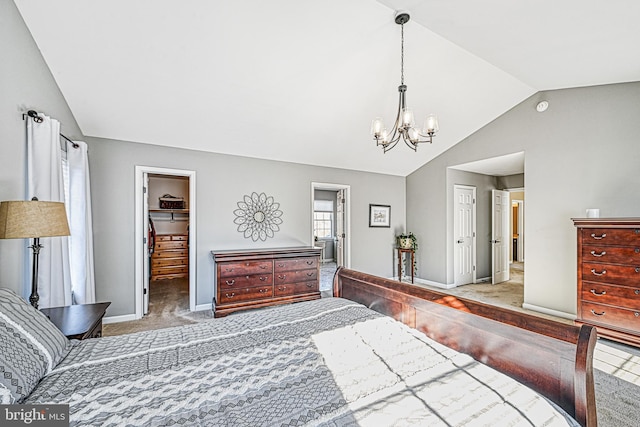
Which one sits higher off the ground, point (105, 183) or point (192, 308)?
point (105, 183)

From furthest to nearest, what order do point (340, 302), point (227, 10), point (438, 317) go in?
1. point (227, 10)
2. point (340, 302)
3. point (438, 317)

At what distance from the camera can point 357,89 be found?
11.7 ft

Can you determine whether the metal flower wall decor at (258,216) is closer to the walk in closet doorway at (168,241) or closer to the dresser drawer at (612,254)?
the walk in closet doorway at (168,241)

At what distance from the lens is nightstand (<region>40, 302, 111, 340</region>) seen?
67.8 inches

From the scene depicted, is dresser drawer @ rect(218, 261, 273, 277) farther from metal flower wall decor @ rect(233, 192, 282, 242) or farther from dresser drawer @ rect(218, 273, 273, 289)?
metal flower wall decor @ rect(233, 192, 282, 242)

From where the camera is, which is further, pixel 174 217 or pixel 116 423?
pixel 174 217

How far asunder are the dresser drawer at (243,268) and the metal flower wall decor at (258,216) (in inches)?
26.4

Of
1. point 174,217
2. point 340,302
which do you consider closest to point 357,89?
point 340,302

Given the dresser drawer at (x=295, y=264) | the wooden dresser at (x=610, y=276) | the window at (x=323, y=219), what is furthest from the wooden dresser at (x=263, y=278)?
the window at (x=323, y=219)

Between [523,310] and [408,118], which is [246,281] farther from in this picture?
[523,310]

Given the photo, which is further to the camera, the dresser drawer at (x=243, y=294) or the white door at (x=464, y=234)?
the white door at (x=464, y=234)

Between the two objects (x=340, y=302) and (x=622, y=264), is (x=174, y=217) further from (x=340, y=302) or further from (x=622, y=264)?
(x=622, y=264)

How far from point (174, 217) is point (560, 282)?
743 cm

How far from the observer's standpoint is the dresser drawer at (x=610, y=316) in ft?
9.35
